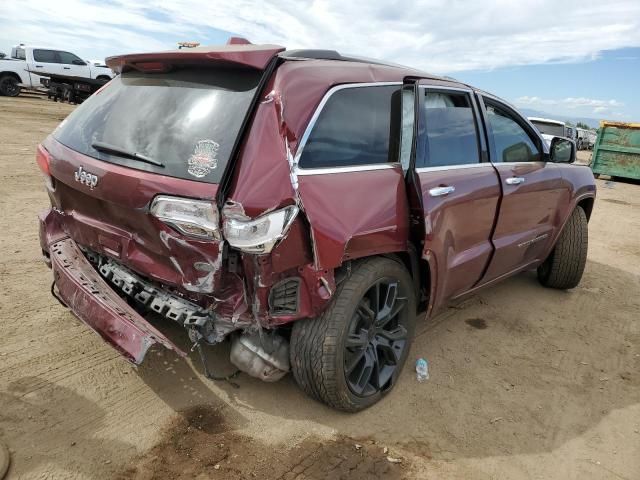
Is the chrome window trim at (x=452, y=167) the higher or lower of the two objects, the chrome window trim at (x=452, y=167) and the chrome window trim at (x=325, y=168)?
the lower

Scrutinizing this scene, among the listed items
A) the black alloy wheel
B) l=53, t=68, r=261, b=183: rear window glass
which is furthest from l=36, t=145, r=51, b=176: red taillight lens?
the black alloy wheel

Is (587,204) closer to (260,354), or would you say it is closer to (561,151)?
(561,151)

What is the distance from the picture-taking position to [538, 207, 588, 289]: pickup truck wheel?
187 inches

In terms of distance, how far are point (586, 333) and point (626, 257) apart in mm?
2920

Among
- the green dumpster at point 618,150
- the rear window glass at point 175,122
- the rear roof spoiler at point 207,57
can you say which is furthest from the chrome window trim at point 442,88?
the green dumpster at point 618,150

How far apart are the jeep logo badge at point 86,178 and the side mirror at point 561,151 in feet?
11.4

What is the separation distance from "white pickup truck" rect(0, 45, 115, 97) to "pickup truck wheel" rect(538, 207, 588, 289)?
1903 cm

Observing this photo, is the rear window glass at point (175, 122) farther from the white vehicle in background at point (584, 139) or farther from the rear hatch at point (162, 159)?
the white vehicle in background at point (584, 139)

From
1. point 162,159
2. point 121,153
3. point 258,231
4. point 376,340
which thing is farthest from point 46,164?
point 376,340

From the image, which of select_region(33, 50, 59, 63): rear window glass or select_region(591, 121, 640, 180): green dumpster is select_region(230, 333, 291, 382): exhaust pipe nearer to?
select_region(591, 121, 640, 180): green dumpster

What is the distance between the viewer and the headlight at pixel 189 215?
2.16 m

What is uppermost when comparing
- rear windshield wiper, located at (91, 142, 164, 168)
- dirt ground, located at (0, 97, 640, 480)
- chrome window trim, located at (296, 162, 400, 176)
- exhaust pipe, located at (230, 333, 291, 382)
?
chrome window trim, located at (296, 162, 400, 176)

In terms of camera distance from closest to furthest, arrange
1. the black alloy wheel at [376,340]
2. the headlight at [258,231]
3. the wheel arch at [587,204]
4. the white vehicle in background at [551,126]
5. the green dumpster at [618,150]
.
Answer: the headlight at [258,231] < the black alloy wheel at [376,340] < the wheel arch at [587,204] < the green dumpster at [618,150] < the white vehicle in background at [551,126]

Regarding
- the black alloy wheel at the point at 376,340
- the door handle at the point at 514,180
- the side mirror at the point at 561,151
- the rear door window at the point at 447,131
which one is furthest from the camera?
the side mirror at the point at 561,151
